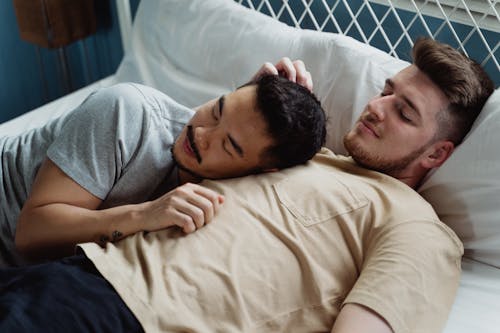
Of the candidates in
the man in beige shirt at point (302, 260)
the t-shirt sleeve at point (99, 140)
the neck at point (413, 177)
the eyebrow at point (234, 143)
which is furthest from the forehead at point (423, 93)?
the t-shirt sleeve at point (99, 140)

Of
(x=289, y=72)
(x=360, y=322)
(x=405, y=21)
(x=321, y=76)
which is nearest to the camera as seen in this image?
(x=360, y=322)

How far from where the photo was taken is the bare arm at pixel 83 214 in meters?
1.10

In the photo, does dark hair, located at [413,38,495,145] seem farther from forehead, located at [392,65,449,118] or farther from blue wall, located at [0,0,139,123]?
blue wall, located at [0,0,139,123]

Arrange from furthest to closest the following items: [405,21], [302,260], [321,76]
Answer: [405,21] < [321,76] < [302,260]

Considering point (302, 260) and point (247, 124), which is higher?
point (247, 124)

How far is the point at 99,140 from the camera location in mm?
1175

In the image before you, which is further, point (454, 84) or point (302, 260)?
point (454, 84)

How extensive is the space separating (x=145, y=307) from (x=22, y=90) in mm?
1833

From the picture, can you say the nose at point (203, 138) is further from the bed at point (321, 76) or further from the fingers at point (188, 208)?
the bed at point (321, 76)

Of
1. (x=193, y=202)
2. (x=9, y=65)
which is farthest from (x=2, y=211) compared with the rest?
(x=9, y=65)

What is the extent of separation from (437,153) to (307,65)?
1.40 ft

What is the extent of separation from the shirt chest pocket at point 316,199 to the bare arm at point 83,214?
0.43 feet

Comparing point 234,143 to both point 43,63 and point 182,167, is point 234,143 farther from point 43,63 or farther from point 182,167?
point 43,63

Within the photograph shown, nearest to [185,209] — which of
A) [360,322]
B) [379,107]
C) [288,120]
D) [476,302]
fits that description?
[288,120]
